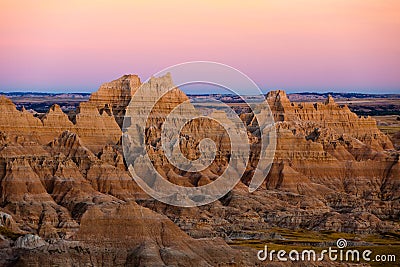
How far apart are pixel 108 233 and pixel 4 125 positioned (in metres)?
87.7

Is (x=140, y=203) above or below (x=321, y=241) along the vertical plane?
above

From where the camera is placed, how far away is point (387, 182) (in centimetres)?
19350

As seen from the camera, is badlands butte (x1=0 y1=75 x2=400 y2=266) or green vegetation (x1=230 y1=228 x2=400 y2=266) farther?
green vegetation (x1=230 y1=228 x2=400 y2=266)

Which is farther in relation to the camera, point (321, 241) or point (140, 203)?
point (140, 203)

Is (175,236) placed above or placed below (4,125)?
below

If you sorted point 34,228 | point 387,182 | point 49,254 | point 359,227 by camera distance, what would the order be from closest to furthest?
1. point 49,254
2. point 34,228
3. point 359,227
4. point 387,182

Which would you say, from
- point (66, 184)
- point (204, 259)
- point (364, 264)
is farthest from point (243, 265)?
point (66, 184)

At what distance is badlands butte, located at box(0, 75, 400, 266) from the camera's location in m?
98.5

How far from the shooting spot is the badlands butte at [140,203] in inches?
3878

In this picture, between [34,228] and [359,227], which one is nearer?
[34,228]

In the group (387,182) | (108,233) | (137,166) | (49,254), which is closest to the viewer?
(49,254)

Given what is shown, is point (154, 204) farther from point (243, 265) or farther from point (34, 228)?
point (243, 265)

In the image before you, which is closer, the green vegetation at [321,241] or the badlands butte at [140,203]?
the badlands butte at [140,203]

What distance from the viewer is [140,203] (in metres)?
163
